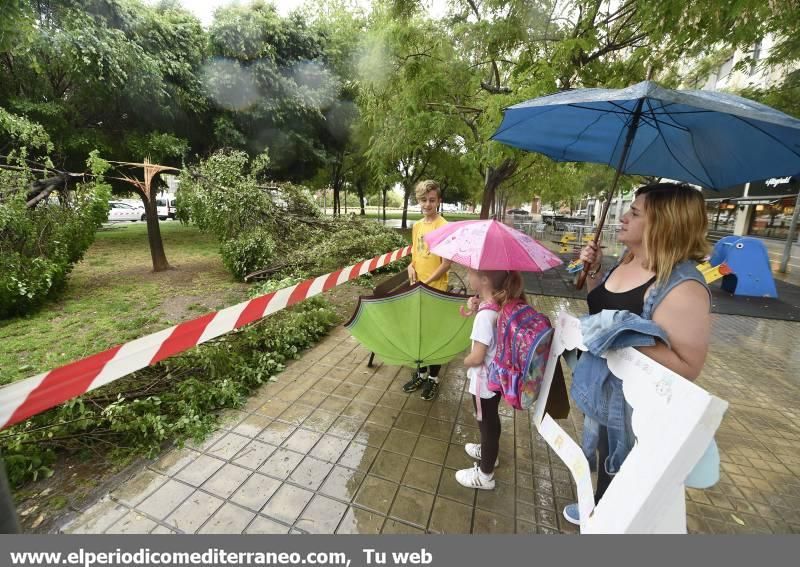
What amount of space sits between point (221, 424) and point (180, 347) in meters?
1.11

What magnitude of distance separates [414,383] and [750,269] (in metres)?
9.36

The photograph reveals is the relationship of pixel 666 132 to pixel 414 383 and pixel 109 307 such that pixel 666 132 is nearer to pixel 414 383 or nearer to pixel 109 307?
pixel 414 383

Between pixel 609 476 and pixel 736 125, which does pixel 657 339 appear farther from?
pixel 736 125

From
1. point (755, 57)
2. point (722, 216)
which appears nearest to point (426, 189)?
point (755, 57)

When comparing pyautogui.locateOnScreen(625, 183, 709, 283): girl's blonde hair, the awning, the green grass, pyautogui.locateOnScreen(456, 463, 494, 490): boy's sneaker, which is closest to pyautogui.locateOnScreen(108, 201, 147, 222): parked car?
the green grass

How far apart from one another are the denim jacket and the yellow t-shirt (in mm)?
2057

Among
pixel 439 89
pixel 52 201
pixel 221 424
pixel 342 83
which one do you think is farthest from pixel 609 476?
pixel 342 83

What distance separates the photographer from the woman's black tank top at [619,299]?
1.67m

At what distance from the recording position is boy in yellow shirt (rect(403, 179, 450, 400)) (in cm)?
363

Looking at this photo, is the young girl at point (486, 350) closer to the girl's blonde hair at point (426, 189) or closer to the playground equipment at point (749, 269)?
the girl's blonde hair at point (426, 189)

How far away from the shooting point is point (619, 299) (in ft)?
5.86

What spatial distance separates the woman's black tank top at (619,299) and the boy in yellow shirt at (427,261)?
173 centimetres

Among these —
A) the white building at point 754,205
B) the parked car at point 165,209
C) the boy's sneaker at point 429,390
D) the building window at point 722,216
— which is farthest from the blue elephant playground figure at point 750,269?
the parked car at point 165,209

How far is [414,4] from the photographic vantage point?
6691 mm
